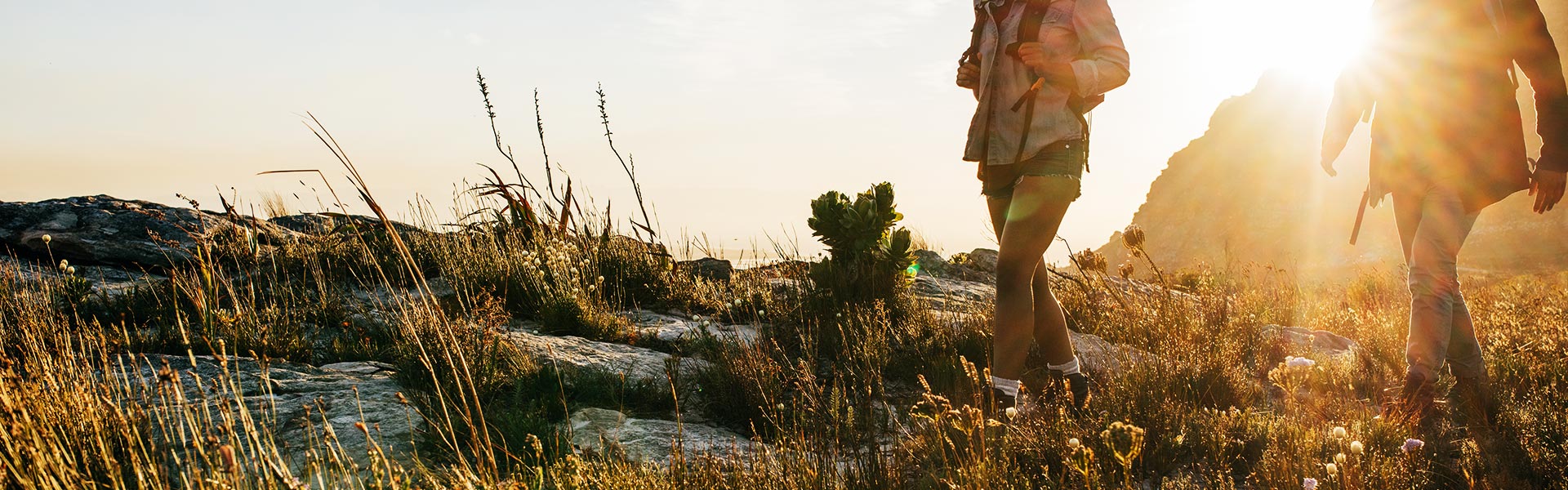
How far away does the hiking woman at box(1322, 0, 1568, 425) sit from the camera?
9.84 feet

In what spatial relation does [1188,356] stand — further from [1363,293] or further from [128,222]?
[128,222]

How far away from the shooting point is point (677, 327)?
4895mm

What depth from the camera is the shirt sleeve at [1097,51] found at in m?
2.88

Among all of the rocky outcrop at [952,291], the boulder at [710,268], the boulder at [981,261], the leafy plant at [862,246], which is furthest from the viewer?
the boulder at [981,261]

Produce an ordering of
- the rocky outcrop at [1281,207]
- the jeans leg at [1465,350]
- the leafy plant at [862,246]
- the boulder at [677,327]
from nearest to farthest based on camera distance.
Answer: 1. the jeans leg at [1465,350]
2. the boulder at [677,327]
3. the leafy plant at [862,246]
4. the rocky outcrop at [1281,207]

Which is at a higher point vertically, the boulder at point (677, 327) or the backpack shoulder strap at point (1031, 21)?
the backpack shoulder strap at point (1031, 21)

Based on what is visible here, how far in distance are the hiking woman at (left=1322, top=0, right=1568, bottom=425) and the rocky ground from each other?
1.09 m

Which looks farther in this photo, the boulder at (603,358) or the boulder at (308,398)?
the boulder at (603,358)

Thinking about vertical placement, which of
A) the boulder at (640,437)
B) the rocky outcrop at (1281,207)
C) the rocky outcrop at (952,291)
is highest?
the rocky outcrop at (1281,207)

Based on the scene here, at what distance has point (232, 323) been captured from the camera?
3814 millimetres

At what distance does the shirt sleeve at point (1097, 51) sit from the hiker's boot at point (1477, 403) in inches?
76.9

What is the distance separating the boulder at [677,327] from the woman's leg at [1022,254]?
1.53 meters

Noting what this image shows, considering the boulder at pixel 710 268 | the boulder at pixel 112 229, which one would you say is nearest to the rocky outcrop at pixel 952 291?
the boulder at pixel 710 268

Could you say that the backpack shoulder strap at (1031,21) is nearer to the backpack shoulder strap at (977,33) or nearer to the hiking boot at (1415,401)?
the backpack shoulder strap at (977,33)
